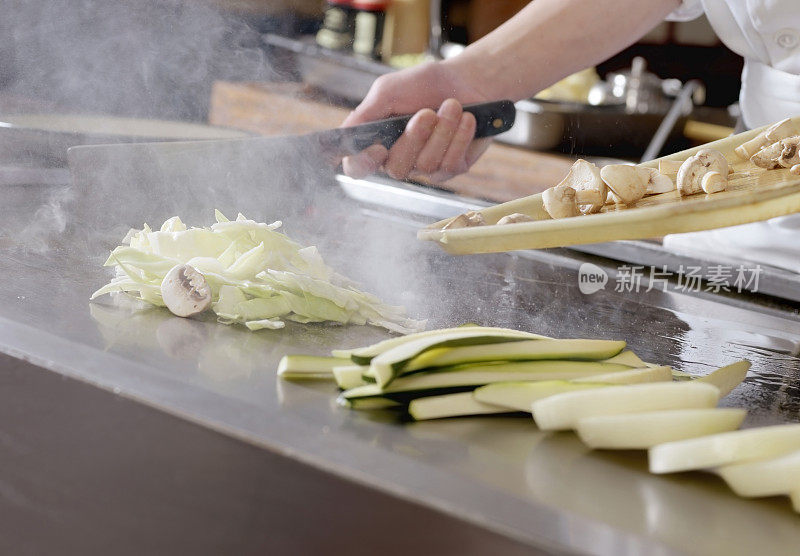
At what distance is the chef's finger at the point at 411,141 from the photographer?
2053 mm

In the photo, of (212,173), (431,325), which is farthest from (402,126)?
(431,325)

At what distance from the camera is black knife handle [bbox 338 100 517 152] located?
1.98 m

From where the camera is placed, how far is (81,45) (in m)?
2.39

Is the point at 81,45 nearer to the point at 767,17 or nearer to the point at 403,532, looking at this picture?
the point at 767,17

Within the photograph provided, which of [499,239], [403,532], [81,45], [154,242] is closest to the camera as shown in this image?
[403,532]

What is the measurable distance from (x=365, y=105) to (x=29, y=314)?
45.7 inches

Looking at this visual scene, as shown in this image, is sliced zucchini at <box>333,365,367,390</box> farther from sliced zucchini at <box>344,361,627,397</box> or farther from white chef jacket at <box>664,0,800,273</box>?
white chef jacket at <box>664,0,800,273</box>

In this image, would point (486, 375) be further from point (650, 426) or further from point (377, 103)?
point (377, 103)

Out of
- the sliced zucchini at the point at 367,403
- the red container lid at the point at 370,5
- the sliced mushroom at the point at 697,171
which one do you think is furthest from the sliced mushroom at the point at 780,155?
the red container lid at the point at 370,5

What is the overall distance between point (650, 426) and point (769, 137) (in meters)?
0.69

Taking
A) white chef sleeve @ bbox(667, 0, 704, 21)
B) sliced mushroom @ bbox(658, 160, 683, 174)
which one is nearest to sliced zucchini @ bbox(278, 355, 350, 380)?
sliced mushroom @ bbox(658, 160, 683, 174)

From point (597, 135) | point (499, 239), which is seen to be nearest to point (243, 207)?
point (499, 239)

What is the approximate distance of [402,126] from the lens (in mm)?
2053

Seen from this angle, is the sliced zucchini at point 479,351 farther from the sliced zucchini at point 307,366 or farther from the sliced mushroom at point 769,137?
the sliced mushroom at point 769,137
